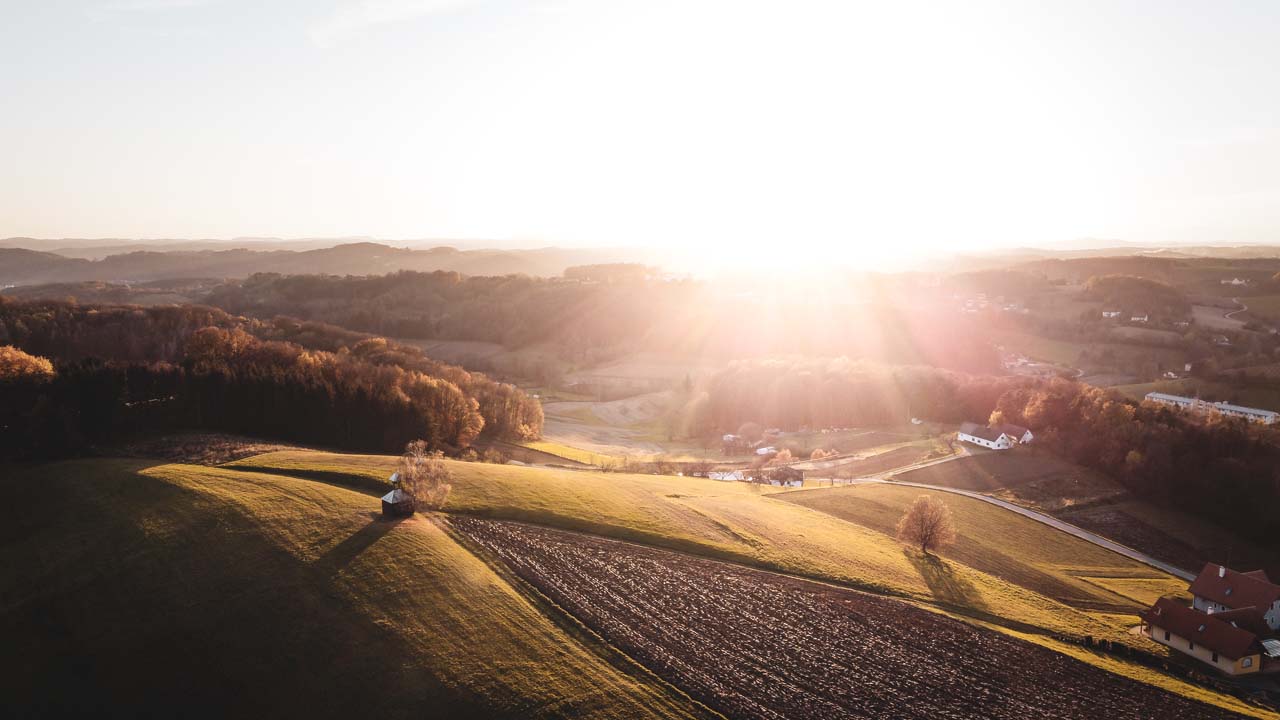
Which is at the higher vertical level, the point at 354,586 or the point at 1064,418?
the point at 1064,418

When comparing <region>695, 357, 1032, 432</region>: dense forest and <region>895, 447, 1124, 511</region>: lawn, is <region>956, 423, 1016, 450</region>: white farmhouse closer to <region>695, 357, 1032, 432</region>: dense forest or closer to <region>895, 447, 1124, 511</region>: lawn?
<region>895, 447, 1124, 511</region>: lawn

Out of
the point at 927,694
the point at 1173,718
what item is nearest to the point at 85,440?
the point at 927,694

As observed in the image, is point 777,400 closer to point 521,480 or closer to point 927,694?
point 521,480

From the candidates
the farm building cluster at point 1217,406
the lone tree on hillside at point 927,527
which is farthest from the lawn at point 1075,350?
the lone tree on hillside at point 927,527

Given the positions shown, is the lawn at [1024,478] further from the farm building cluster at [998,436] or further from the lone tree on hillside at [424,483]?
the lone tree on hillside at [424,483]

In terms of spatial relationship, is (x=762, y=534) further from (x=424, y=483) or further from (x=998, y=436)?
(x=998, y=436)

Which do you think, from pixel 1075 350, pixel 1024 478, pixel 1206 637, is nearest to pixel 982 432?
pixel 1024 478
